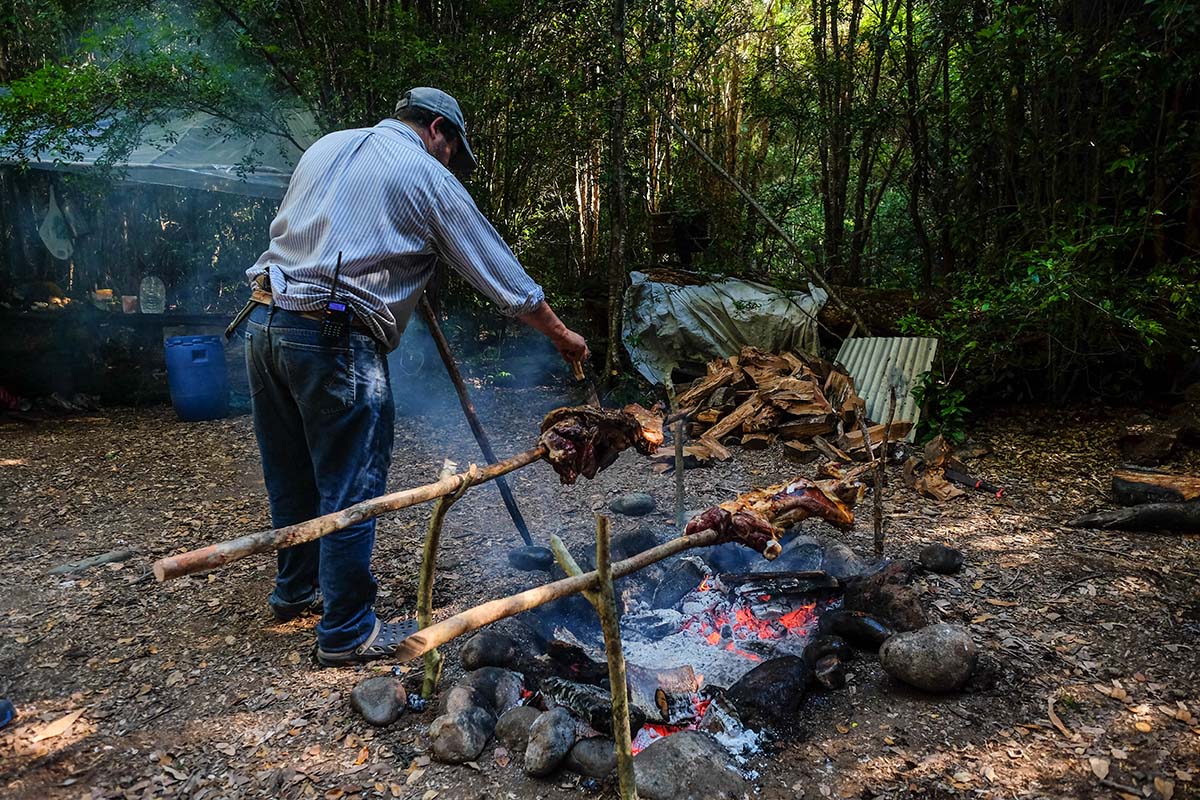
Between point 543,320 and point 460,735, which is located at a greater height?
point 543,320

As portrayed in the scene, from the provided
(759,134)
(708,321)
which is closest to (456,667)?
(708,321)

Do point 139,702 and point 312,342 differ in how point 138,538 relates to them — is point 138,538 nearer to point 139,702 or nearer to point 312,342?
point 139,702

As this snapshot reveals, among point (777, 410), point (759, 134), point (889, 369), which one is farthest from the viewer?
point (759, 134)

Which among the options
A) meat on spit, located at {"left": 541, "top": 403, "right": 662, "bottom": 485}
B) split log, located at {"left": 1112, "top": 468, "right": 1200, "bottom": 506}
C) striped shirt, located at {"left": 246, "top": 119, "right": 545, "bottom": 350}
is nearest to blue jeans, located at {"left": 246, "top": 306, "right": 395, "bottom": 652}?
striped shirt, located at {"left": 246, "top": 119, "right": 545, "bottom": 350}

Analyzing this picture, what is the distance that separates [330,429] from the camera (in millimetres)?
2924

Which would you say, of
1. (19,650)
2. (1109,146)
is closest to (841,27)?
(1109,146)

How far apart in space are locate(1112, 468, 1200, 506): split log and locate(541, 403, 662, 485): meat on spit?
3.65 metres

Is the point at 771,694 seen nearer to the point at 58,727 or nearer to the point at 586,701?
the point at 586,701

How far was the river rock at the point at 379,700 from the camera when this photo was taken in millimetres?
2732

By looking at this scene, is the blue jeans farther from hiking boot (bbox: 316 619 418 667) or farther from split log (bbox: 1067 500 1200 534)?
split log (bbox: 1067 500 1200 534)

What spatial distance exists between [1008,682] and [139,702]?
3.79m

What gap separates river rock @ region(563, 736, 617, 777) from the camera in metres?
2.42

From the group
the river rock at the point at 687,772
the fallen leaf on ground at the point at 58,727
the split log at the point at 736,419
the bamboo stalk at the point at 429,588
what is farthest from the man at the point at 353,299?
the split log at the point at 736,419

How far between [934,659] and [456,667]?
2.10m
